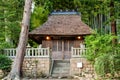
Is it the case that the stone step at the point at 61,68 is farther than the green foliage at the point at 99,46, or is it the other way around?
the stone step at the point at 61,68

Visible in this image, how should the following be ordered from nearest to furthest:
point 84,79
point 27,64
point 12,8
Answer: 1. point 84,79
2. point 27,64
3. point 12,8

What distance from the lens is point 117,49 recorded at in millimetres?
17297

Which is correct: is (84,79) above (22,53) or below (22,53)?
below

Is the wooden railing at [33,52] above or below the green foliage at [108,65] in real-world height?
above

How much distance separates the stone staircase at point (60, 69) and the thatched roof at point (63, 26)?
223cm

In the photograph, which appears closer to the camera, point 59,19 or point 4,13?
point 4,13

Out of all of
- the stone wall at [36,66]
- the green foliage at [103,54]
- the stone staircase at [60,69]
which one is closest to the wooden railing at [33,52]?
the stone wall at [36,66]

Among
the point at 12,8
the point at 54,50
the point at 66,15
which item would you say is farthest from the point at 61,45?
the point at 12,8

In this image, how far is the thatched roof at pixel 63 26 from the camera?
883 inches

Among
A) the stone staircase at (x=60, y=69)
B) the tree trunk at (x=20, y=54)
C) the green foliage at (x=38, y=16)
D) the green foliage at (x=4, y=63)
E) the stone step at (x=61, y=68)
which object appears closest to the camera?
the tree trunk at (x=20, y=54)

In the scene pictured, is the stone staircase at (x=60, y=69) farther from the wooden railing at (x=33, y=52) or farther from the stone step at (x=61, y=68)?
the wooden railing at (x=33, y=52)

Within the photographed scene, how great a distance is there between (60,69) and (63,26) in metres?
4.13

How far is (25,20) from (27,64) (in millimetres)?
4289

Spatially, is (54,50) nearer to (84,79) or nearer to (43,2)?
(43,2)
